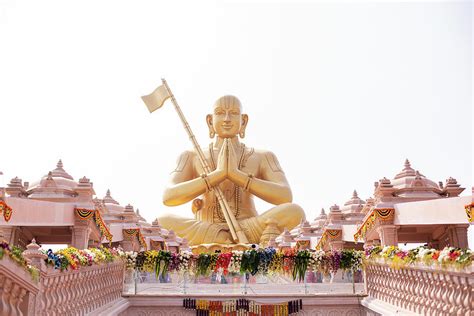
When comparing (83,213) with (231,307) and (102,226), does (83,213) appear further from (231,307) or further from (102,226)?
(231,307)

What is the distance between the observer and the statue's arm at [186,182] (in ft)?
65.5

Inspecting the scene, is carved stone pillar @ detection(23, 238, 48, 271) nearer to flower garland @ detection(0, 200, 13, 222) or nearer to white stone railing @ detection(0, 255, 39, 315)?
white stone railing @ detection(0, 255, 39, 315)

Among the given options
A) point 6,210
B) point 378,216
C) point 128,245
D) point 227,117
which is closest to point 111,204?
point 128,245

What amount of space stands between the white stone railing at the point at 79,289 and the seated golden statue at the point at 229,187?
9.46m

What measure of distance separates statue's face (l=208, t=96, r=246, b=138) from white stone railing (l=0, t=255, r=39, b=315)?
16.6 metres

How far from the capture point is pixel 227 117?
2191cm

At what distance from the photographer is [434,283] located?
6.65 meters

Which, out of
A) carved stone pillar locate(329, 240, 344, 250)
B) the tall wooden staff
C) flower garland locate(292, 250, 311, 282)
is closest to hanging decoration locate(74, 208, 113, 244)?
flower garland locate(292, 250, 311, 282)

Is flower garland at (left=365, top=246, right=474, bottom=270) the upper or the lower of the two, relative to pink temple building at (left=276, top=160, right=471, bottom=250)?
lower

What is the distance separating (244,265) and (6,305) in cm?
598

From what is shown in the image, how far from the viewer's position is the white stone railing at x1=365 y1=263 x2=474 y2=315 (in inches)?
225

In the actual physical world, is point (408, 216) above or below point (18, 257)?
above

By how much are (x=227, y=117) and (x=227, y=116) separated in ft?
0.15

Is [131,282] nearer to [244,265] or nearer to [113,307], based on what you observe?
[113,307]
